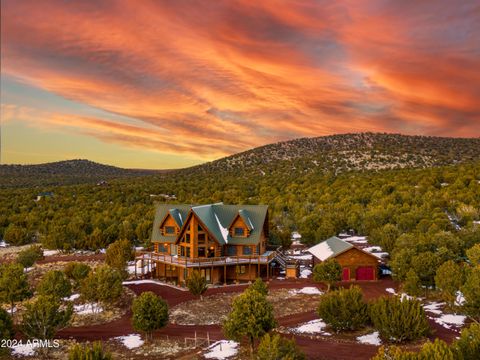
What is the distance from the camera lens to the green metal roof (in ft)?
172

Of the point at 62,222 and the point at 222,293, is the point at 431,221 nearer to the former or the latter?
the point at 222,293

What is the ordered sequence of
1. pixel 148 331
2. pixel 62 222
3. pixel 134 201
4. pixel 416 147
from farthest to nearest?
pixel 416 147 < pixel 134 201 < pixel 62 222 < pixel 148 331

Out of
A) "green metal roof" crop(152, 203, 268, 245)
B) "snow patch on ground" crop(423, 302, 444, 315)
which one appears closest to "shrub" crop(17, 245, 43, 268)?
"green metal roof" crop(152, 203, 268, 245)

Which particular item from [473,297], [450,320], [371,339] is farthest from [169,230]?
[473,297]

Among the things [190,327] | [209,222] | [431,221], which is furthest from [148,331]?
[431,221]

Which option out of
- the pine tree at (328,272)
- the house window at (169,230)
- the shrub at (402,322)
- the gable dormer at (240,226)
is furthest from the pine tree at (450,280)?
the house window at (169,230)

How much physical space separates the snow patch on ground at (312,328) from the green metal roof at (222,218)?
17325mm

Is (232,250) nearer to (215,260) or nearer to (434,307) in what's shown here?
(215,260)

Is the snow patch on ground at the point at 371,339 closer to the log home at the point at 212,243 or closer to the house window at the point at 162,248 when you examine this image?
the log home at the point at 212,243

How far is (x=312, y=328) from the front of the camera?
34562 millimetres

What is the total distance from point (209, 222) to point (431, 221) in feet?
121

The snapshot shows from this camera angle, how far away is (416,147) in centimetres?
19138

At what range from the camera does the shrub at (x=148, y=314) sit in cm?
3294

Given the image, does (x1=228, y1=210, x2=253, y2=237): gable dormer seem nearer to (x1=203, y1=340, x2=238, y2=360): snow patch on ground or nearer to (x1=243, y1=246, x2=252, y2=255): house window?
(x1=243, y1=246, x2=252, y2=255): house window
